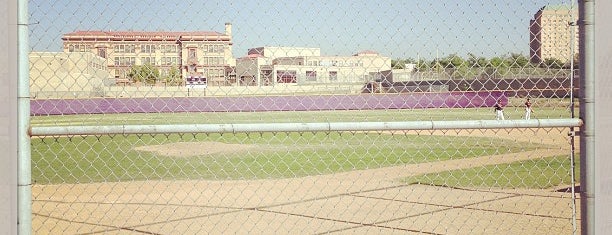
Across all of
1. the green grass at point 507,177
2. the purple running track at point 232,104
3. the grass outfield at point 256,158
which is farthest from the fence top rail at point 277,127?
the purple running track at point 232,104

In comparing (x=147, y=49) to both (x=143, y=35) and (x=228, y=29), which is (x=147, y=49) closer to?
(x=143, y=35)

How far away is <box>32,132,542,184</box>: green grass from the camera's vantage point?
12.2 metres

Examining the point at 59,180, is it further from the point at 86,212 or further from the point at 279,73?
the point at 279,73

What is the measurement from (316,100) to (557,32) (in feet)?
89.5

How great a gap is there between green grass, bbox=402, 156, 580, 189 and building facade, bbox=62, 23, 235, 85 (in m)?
6.20

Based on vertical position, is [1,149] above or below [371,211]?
above

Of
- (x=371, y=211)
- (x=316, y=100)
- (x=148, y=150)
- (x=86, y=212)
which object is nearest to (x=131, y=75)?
(x=86, y=212)

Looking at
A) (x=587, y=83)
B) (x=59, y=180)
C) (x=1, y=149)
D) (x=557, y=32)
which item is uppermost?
(x=557, y=32)

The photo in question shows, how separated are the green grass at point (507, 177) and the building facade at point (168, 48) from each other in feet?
20.3

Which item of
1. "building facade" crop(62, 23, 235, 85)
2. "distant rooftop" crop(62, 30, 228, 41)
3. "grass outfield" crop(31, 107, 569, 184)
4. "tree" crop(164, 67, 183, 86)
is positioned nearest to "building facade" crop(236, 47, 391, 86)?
"building facade" crop(62, 23, 235, 85)

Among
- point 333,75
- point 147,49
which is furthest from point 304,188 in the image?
point 147,49

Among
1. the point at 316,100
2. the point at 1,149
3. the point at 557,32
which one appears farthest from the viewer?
the point at 316,100

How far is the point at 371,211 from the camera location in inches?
299

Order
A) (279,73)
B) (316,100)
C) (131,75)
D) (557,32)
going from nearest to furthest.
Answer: (557,32) < (131,75) < (279,73) < (316,100)
